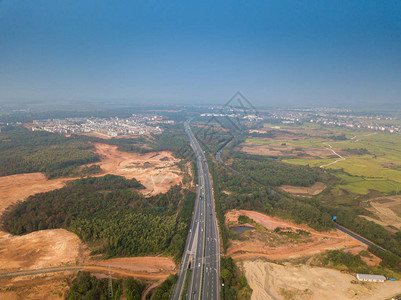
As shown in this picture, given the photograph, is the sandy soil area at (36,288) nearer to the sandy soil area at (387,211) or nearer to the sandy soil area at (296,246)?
the sandy soil area at (296,246)

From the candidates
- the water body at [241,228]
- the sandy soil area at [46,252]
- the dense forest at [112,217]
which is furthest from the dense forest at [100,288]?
the water body at [241,228]

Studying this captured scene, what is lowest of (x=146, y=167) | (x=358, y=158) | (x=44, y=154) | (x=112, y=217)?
(x=112, y=217)

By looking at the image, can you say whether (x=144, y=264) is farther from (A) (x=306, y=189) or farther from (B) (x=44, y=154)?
(B) (x=44, y=154)

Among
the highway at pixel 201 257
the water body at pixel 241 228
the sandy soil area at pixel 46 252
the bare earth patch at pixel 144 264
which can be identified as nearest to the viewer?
the highway at pixel 201 257

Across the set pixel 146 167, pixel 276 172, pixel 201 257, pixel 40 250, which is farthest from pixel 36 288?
pixel 276 172

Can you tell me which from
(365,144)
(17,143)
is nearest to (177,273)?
(17,143)

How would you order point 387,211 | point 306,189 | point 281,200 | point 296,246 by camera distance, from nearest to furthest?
point 296,246 → point 387,211 → point 281,200 → point 306,189

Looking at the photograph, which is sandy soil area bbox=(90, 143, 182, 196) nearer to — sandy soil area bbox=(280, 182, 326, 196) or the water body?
the water body
